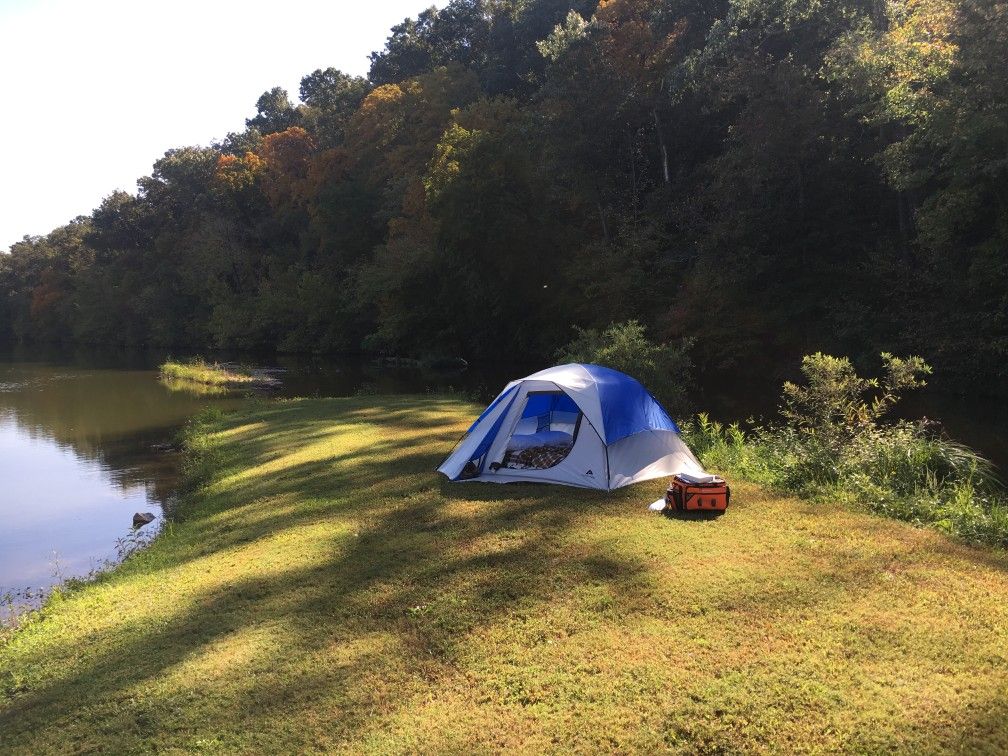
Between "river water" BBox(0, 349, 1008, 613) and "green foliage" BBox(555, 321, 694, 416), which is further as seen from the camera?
"green foliage" BBox(555, 321, 694, 416)

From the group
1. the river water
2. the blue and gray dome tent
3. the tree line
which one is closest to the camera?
the blue and gray dome tent

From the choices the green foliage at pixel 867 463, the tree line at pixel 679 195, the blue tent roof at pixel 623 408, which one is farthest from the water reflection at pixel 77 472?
the tree line at pixel 679 195

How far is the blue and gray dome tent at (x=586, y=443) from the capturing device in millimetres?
9164

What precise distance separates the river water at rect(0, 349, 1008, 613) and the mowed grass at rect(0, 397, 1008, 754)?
3482 millimetres

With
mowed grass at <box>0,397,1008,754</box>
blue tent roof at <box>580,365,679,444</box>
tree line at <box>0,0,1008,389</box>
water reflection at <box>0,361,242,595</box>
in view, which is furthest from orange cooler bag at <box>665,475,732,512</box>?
tree line at <box>0,0,1008,389</box>

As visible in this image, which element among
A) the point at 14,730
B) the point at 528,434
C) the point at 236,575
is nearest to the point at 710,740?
the point at 14,730

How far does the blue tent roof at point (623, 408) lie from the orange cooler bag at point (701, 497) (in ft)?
4.52

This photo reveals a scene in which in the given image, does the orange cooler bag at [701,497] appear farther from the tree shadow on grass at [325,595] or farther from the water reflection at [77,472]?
the water reflection at [77,472]

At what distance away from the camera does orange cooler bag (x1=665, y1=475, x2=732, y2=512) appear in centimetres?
787

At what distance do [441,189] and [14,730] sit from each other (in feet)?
101

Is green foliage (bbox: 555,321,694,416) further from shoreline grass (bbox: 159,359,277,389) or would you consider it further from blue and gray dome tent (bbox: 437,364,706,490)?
shoreline grass (bbox: 159,359,277,389)

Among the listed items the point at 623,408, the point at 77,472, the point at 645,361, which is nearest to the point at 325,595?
the point at 623,408

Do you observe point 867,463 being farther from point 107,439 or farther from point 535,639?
point 107,439

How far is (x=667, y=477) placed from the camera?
9.33m
